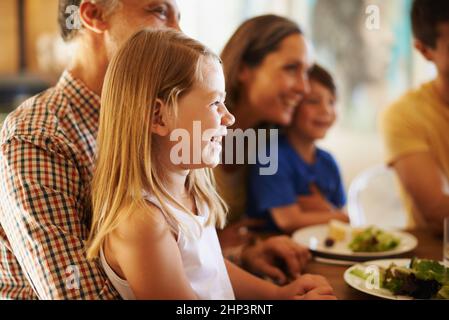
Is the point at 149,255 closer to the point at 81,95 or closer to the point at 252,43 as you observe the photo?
the point at 81,95

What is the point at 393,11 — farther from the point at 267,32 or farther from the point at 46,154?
the point at 46,154

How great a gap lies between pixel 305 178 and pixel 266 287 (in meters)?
0.59

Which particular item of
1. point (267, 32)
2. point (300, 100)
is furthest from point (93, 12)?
point (300, 100)

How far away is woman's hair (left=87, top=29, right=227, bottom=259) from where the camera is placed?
73cm

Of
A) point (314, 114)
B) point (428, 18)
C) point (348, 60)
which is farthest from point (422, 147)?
point (348, 60)

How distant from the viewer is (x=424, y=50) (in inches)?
47.5

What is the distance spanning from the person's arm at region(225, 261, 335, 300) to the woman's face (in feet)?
1.50

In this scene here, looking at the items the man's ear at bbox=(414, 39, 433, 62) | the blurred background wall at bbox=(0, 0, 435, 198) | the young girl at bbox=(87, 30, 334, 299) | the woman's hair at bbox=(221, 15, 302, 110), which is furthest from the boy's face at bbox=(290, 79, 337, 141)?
the blurred background wall at bbox=(0, 0, 435, 198)

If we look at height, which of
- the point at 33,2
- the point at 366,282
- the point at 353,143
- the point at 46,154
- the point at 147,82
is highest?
the point at 33,2

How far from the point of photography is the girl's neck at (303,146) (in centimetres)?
149

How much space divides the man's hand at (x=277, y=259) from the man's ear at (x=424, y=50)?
49cm

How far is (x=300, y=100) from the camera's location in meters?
1.45

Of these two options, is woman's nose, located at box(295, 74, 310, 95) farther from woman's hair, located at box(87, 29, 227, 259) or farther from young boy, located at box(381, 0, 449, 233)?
woman's hair, located at box(87, 29, 227, 259)
